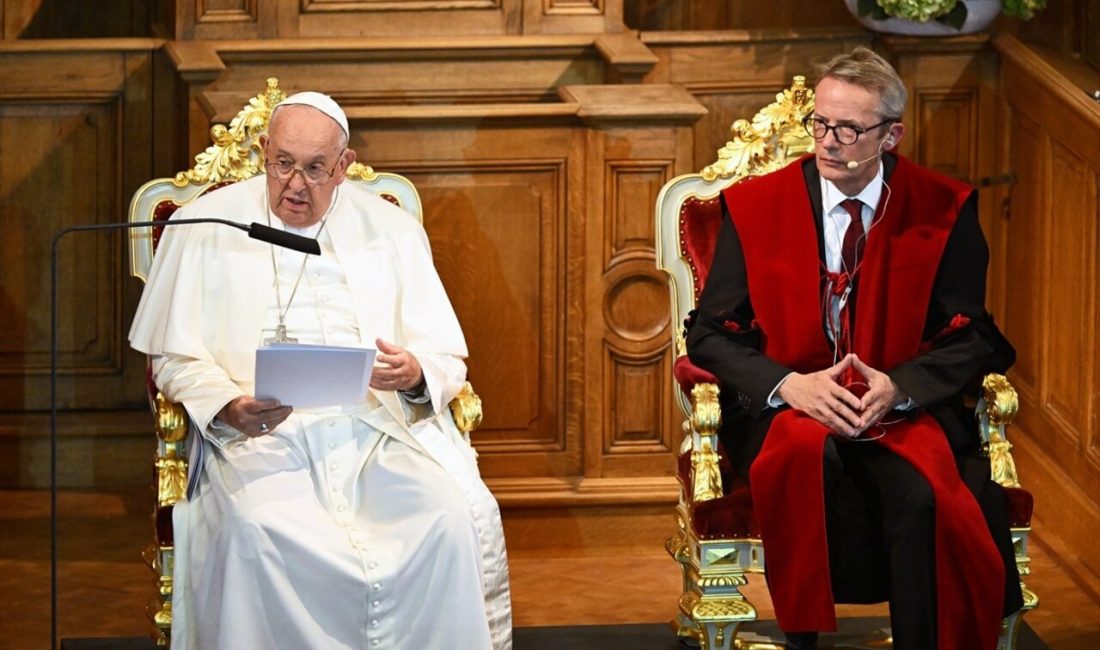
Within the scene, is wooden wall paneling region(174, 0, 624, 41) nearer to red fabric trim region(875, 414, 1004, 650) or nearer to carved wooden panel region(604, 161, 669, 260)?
carved wooden panel region(604, 161, 669, 260)

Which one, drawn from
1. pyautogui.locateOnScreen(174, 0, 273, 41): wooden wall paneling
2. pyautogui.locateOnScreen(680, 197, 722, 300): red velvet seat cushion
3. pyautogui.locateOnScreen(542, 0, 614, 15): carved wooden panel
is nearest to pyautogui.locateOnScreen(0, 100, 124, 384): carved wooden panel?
pyautogui.locateOnScreen(174, 0, 273, 41): wooden wall paneling

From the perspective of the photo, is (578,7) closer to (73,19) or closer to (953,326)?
(73,19)

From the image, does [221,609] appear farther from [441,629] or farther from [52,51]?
[52,51]

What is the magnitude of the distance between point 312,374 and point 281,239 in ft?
1.09

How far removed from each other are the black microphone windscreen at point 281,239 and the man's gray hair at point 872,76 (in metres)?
1.41

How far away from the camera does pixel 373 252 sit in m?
5.07

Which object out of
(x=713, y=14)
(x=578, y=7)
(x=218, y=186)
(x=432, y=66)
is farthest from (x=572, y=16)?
(x=218, y=186)

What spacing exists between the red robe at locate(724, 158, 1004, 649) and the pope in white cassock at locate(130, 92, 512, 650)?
695 millimetres

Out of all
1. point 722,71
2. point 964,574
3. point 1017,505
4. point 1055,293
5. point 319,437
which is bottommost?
point 964,574

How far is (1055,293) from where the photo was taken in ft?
20.7

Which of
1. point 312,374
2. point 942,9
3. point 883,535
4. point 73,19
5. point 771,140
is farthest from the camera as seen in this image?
point 73,19

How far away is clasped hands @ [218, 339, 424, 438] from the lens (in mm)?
4520

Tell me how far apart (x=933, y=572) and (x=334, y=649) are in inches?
53.8

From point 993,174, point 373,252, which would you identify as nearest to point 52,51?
point 373,252
